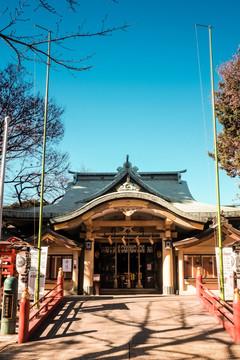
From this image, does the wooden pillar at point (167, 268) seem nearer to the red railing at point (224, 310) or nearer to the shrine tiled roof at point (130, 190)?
the shrine tiled roof at point (130, 190)

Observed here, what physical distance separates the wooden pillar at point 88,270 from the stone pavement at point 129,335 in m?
4.09

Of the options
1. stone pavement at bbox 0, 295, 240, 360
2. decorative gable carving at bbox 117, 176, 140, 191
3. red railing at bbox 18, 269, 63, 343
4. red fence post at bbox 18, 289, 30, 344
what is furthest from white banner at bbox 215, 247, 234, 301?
red fence post at bbox 18, 289, 30, 344

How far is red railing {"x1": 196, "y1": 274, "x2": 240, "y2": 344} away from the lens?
813 centimetres

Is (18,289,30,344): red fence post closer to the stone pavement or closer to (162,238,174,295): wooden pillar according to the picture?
the stone pavement

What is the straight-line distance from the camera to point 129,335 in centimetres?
873

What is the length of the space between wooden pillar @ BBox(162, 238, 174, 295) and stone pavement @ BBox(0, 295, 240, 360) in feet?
12.0

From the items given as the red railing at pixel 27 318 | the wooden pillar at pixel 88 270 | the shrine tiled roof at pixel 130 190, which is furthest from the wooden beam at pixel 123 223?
the red railing at pixel 27 318

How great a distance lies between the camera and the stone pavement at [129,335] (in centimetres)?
732

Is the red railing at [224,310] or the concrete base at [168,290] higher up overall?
the red railing at [224,310]

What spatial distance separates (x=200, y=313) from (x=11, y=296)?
6.60m

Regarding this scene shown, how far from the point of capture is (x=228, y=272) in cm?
1295

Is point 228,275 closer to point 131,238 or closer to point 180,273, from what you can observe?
point 180,273

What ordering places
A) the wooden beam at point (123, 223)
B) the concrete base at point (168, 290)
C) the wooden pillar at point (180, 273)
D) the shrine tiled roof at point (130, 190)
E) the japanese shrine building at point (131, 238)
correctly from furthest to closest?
the wooden beam at point (123, 223) < the shrine tiled roof at point (130, 190) < the wooden pillar at point (180, 273) < the concrete base at point (168, 290) < the japanese shrine building at point (131, 238)

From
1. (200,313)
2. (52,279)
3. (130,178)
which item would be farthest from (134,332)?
(130,178)
